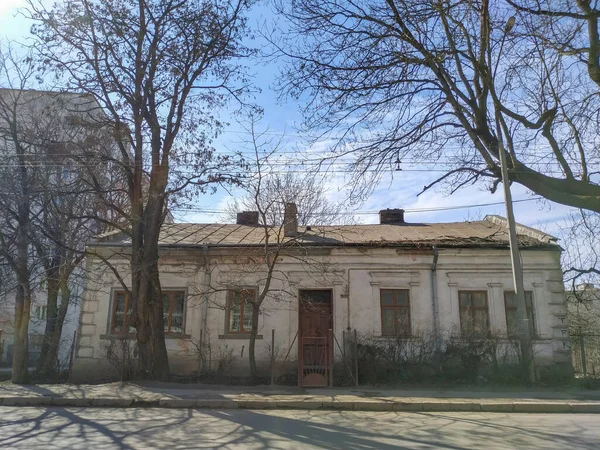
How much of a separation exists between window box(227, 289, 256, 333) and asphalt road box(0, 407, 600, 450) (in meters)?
6.36

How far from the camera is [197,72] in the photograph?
14742 mm

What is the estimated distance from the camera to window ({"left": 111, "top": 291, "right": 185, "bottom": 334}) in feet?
54.9

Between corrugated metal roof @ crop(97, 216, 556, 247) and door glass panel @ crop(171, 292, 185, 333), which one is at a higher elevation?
corrugated metal roof @ crop(97, 216, 556, 247)

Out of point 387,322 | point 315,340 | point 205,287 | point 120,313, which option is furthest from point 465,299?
point 120,313

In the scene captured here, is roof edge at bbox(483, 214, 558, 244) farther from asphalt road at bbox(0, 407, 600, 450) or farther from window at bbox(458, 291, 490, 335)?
asphalt road at bbox(0, 407, 600, 450)

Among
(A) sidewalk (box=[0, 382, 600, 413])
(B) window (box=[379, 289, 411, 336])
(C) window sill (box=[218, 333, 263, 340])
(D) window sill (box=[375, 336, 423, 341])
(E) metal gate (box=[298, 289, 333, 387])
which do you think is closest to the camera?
(A) sidewalk (box=[0, 382, 600, 413])

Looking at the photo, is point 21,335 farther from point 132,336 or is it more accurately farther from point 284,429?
point 284,429

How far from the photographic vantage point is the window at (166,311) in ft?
54.9

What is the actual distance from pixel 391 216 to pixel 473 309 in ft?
22.6

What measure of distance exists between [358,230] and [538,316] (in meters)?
7.43

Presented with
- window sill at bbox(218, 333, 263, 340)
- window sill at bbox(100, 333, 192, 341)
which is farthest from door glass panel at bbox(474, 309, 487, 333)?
window sill at bbox(100, 333, 192, 341)

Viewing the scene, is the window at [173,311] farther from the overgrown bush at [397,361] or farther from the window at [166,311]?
the overgrown bush at [397,361]

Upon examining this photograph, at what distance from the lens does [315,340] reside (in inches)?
557

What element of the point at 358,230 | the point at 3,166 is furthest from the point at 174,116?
the point at 358,230
